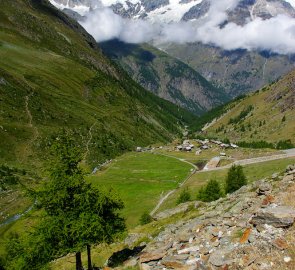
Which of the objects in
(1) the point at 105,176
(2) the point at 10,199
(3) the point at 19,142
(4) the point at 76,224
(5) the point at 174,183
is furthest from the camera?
(3) the point at 19,142

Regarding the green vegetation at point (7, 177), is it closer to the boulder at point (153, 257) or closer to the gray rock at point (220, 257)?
the boulder at point (153, 257)

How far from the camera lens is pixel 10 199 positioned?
126938 mm

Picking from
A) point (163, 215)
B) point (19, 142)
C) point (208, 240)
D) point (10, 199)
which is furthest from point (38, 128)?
point (208, 240)

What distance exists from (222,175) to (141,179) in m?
33.4

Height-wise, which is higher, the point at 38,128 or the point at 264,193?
the point at 38,128

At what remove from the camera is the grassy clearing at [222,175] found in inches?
4585

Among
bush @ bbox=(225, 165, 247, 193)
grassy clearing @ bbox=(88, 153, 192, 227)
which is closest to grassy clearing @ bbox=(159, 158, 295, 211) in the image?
grassy clearing @ bbox=(88, 153, 192, 227)

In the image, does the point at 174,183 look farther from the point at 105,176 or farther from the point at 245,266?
the point at 245,266

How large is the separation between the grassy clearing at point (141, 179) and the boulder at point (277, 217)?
70.9m

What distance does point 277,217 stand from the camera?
28984 mm

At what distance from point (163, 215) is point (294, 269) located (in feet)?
180

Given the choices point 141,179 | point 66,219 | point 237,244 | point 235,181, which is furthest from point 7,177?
point 237,244

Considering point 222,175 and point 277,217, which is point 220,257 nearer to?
point 277,217

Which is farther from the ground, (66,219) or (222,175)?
(66,219)
